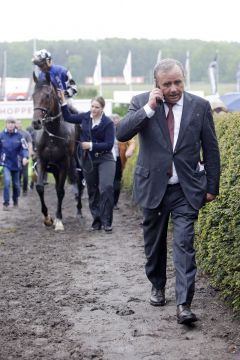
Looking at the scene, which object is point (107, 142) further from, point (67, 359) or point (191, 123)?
point (67, 359)

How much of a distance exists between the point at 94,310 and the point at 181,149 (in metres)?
1.67

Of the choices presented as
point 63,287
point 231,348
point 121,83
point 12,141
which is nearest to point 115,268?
point 63,287

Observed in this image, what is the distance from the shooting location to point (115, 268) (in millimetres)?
8484

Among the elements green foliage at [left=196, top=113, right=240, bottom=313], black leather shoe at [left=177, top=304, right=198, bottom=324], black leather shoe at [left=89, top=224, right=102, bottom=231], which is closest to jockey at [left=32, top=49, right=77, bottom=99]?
black leather shoe at [left=89, top=224, right=102, bottom=231]

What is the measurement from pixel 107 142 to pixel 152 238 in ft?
17.1

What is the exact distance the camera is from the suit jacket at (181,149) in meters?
5.95

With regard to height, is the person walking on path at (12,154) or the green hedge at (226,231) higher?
the green hedge at (226,231)

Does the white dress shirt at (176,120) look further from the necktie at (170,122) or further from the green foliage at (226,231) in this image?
the green foliage at (226,231)

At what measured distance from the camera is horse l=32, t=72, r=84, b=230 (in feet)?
38.2

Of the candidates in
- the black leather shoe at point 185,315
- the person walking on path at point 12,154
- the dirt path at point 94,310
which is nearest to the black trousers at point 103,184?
the dirt path at point 94,310

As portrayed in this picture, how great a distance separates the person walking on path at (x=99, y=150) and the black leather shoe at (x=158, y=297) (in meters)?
5.01

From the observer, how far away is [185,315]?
566 cm

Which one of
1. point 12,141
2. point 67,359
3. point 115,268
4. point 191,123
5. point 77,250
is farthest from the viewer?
point 12,141

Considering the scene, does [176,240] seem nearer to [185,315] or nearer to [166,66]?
[185,315]
